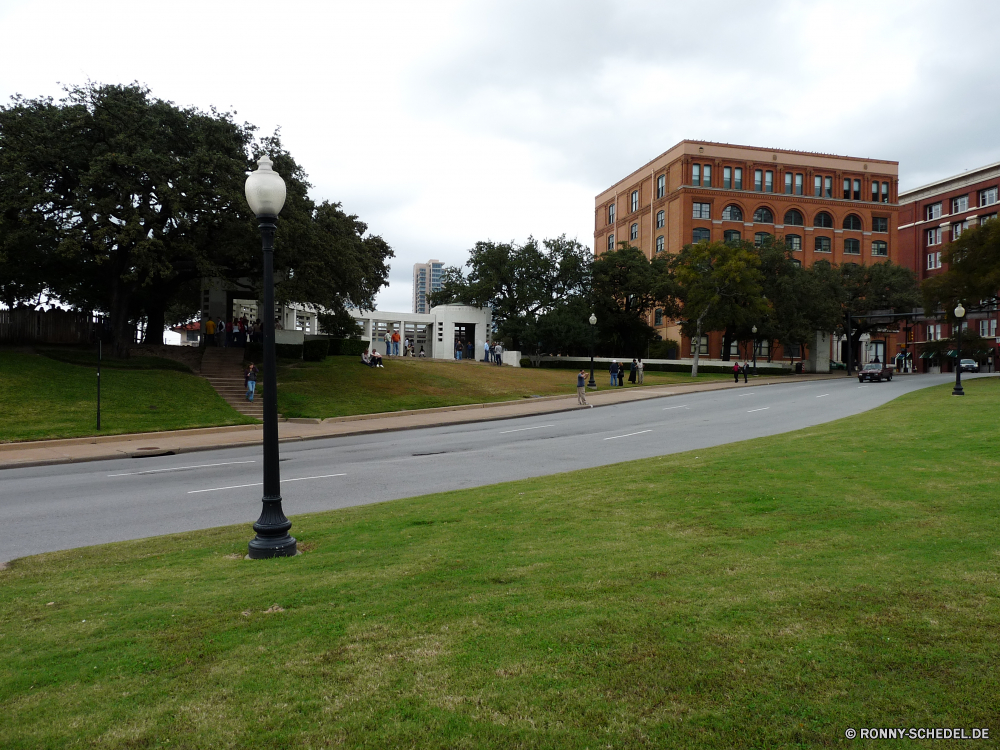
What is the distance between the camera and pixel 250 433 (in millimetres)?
21812

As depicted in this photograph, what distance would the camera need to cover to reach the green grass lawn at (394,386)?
27.4 metres

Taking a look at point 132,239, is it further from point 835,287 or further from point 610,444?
point 835,287

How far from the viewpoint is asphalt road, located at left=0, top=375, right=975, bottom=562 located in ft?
30.9

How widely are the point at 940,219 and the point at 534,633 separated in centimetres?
10076

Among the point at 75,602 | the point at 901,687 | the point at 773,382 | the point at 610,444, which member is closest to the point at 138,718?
the point at 75,602

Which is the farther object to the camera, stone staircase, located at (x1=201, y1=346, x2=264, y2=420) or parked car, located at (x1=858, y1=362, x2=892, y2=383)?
parked car, located at (x1=858, y1=362, x2=892, y2=383)

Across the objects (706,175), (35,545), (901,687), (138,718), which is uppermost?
(706,175)

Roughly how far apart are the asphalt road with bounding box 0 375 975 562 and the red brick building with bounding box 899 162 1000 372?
67595mm

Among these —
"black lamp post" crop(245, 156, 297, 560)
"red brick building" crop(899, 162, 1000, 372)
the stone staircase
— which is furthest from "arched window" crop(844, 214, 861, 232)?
"black lamp post" crop(245, 156, 297, 560)

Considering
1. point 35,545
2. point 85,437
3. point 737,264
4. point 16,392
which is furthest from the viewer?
point 737,264

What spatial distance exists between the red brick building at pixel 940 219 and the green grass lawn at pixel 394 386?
186ft

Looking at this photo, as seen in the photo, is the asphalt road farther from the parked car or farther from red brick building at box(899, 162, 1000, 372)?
red brick building at box(899, 162, 1000, 372)

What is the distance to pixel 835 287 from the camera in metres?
59.3

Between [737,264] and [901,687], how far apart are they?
166 ft
